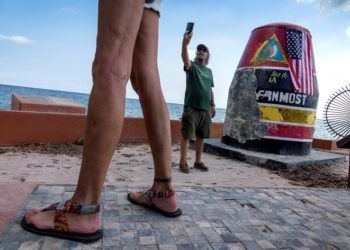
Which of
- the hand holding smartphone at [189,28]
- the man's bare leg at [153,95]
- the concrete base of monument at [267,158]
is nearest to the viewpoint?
the man's bare leg at [153,95]

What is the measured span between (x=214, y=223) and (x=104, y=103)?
833 mm

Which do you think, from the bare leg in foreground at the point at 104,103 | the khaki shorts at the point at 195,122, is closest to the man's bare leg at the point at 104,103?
the bare leg in foreground at the point at 104,103

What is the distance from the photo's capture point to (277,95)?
5.03 meters

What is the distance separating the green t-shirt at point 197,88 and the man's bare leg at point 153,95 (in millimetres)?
2336

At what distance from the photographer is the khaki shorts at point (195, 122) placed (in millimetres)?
4141

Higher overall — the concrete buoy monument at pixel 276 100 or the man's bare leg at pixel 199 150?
the concrete buoy monument at pixel 276 100

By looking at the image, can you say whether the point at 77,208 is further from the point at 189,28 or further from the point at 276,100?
the point at 276,100

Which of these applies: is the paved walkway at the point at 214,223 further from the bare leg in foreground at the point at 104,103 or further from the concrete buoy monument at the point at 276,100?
the concrete buoy monument at the point at 276,100

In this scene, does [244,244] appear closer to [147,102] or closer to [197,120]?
[147,102]

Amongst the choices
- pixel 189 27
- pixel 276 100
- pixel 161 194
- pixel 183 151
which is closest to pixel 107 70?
pixel 161 194

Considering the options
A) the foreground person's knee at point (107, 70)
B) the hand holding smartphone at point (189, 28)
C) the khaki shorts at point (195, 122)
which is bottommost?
the khaki shorts at point (195, 122)

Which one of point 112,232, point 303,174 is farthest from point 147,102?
point 303,174

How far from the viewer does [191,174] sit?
381 centimetres

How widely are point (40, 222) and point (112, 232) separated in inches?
12.3
